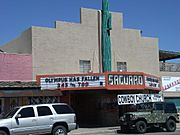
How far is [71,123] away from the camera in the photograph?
2062 cm

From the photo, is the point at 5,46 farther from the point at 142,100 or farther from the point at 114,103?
the point at 142,100

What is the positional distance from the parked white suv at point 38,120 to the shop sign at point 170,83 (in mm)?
17301

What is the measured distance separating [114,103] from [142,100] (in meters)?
5.14

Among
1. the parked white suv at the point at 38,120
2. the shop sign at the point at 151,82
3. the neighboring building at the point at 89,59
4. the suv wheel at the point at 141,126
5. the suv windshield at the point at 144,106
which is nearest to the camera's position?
the parked white suv at the point at 38,120

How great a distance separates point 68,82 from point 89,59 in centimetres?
440

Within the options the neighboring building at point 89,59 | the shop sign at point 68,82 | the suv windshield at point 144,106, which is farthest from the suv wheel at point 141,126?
the shop sign at point 68,82

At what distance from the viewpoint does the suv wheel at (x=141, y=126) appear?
24.6 m

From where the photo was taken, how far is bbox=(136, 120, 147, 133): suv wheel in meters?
24.6

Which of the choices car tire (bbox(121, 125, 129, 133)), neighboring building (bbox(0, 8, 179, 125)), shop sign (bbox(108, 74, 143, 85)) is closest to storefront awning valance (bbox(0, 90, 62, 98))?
neighboring building (bbox(0, 8, 179, 125))

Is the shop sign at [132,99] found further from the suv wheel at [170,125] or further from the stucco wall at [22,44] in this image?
the stucco wall at [22,44]

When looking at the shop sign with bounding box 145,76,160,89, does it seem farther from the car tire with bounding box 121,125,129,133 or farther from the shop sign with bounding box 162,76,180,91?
the shop sign with bounding box 162,76,180,91

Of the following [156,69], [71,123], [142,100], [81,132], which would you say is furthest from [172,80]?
[71,123]

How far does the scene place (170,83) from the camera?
1447 inches

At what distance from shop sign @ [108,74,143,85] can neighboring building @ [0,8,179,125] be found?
2.9 inches
